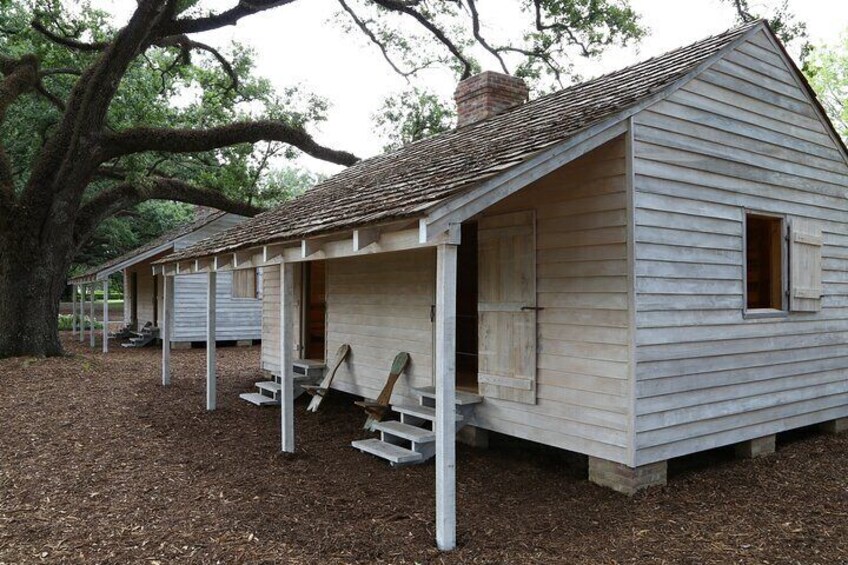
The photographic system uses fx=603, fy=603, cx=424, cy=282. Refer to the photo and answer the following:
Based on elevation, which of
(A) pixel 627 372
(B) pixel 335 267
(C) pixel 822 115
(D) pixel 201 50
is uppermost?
(D) pixel 201 50

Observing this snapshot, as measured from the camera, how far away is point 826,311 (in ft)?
23.7

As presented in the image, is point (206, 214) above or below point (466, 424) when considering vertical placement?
above

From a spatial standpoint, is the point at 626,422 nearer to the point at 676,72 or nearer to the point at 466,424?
the point at 466,424

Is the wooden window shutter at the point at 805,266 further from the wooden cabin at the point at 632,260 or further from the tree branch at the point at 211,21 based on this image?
the tree branch at the point at 211,21

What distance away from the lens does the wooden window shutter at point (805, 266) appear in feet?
21.9

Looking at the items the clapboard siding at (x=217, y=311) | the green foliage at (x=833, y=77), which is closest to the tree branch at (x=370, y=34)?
the clapboard siding at (x=217, y=311)

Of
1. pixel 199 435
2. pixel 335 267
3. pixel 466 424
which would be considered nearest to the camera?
pixel 466 424

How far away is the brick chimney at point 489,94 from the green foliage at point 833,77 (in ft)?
91.7

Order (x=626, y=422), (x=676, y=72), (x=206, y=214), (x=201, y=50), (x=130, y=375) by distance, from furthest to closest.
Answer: (x=206, y=214) → (x=201, y=50) → (x=130, y=375) → (x=676, y=72) → (x=626, y=422)

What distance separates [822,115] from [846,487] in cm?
432

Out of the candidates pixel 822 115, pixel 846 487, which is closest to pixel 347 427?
pixel 846 487

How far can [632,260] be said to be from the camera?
523 centimetres

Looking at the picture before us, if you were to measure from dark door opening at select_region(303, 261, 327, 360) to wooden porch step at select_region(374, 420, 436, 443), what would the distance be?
4633 millimetres

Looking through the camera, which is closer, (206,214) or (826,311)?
(826,311)
